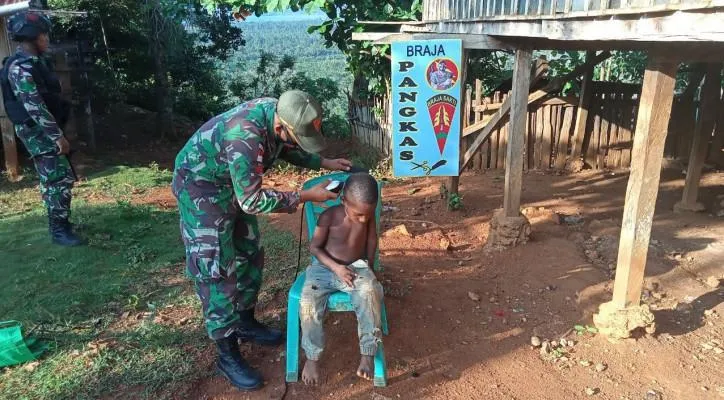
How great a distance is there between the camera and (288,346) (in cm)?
312

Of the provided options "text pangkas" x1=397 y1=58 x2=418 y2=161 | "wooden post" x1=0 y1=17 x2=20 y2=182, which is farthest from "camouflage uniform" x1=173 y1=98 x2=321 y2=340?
"wooden post" x1=0 y1=17 x2=20 y2=182

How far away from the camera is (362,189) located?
2.89 m

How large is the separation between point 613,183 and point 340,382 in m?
6.14

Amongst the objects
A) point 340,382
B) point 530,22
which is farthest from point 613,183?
point 340,382

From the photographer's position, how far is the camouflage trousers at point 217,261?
2.87 metres

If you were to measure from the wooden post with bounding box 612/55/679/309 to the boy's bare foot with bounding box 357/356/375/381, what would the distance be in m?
1.81

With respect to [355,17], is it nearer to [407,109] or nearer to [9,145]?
[407,109]

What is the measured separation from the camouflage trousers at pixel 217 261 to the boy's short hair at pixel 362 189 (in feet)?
2.24

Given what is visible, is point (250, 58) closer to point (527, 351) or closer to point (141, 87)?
point (141, 87)

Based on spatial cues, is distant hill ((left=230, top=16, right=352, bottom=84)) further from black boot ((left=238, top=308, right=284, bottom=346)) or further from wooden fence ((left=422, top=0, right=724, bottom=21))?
black boot ((left=238, top=308, right=284, bottom=346))

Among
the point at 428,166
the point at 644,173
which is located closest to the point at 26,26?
the point at 428,166

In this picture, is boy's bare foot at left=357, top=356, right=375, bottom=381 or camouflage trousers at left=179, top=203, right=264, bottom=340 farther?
boy's bare foot at left=357, top=356, right=375, bottom=381

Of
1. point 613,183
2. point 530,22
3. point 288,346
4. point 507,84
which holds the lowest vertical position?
point 613,183

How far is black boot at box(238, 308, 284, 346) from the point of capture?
3.52 metres
